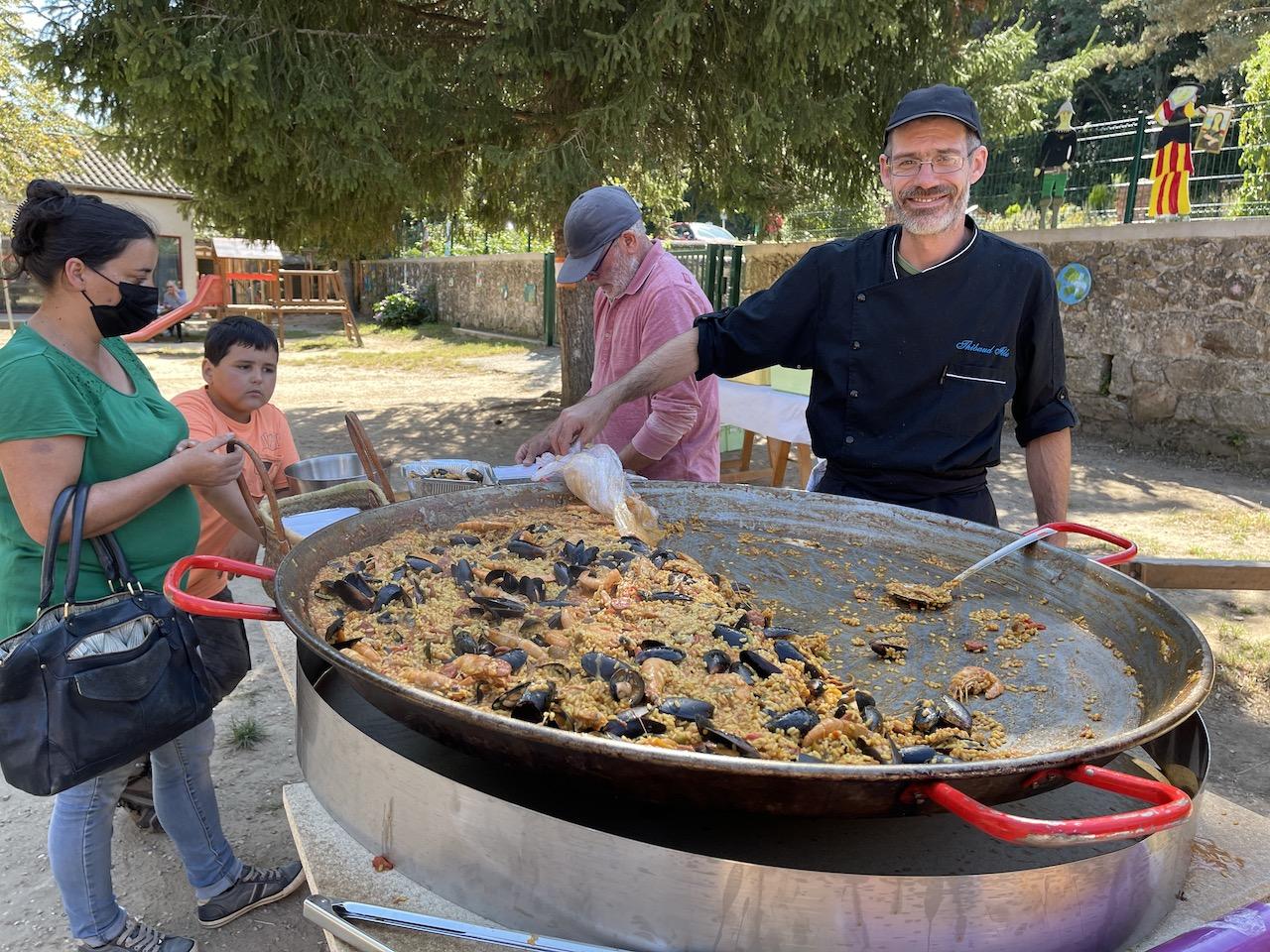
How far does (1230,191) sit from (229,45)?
31.9ft

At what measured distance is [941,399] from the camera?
2.43 m

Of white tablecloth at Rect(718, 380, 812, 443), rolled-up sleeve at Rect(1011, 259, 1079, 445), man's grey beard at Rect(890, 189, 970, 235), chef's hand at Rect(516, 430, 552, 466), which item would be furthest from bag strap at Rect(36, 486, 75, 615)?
white tablecloth at Rect(718, 380, 812, 443)

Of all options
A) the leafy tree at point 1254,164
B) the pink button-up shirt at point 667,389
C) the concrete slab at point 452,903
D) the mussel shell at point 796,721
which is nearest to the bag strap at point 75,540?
the concrete slab at point 452,903

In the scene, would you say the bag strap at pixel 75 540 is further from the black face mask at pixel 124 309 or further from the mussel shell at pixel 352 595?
the mussel shell at pixel 352 595

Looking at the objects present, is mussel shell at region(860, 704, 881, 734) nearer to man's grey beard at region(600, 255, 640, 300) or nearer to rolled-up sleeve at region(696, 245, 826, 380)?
rolled-up sleeve at region(696, 245, 826, 380)

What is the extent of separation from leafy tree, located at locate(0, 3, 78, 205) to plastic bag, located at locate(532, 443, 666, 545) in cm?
1840

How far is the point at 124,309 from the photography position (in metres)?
2.18

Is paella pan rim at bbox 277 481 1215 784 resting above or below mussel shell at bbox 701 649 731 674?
above

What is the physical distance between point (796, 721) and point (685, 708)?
19 cm

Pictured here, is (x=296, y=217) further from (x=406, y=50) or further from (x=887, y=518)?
(x=887, y=518)

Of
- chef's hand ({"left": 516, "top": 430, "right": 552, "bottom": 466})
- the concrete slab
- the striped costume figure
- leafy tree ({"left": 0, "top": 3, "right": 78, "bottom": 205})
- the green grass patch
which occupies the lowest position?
the green grass patch

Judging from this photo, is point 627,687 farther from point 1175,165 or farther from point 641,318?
point 1175,165

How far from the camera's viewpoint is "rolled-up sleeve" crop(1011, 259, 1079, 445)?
7.98 feet

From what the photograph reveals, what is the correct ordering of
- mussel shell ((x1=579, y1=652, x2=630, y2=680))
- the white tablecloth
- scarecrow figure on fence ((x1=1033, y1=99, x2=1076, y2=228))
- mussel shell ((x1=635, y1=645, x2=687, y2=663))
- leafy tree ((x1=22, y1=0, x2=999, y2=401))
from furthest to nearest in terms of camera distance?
1. scarecrow figure on fence ((x1=1033, y1=99, x2=1076, y2=228))
2. leafy tree ((x1=22, y1=0, x2=999, y2=401))
3. the white tablecloth
4. mussel shell ((x1=635, y1=645, x2=687, y2=663))
5. mussel shell ((x1=579, y1=652, x2=630, y2=680))
